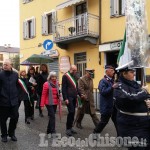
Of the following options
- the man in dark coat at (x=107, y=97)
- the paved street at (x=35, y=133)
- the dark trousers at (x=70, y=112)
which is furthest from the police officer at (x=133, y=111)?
the dark trousers at (x=70, y=112)

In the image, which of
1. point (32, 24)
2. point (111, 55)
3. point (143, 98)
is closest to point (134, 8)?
point (143, 98)

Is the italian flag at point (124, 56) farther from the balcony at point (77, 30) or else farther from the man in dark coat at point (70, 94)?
the balcony at point (77, 30)

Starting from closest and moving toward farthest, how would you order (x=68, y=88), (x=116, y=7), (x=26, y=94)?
(x=68, y=88) → (x=26, y=94) → (x=116, y=7)

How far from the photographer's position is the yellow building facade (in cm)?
1639

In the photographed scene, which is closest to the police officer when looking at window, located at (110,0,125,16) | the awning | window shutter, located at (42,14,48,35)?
window, located at (110,0,125,16)

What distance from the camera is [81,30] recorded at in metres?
17.6

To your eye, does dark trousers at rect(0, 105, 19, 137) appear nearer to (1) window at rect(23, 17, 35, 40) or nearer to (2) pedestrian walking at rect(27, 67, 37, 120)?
(2) pedestrian walking at rect(27, 67, 37, 120)

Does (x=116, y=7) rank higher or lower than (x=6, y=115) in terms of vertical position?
higher

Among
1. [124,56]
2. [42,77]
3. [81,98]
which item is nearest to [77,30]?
[42,77]

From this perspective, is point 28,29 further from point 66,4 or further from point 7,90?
point 7,90

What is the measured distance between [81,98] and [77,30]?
978 centimetres

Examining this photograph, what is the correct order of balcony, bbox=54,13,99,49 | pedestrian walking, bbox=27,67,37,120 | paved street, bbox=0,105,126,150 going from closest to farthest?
paved street, bbox=0,105,126,150 < pedestrian walking, bbox=27,67,37,120 < balcony, bbox=54,13,99,49

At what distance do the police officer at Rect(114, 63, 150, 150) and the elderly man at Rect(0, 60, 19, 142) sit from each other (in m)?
3.42

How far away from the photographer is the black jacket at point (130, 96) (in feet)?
14.1
